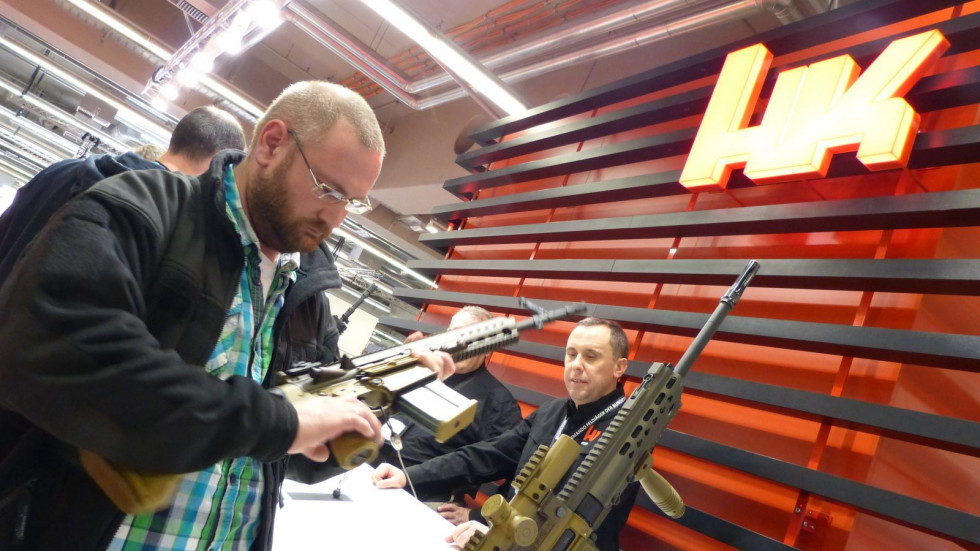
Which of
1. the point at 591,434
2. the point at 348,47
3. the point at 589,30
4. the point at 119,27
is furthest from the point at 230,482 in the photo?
the point at 119,27

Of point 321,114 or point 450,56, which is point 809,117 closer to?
point 321,114

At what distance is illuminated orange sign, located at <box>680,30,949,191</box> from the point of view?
2.09m

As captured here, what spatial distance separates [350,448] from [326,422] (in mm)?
83

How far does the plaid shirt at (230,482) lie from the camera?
1.04 m

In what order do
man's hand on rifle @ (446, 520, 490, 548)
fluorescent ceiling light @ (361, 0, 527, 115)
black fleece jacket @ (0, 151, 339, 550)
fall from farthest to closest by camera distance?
1. fluorescent ceiling light @ (361, 0, 527, 115)
2. man's hand on rifle @ (446, 520, 490, 548)
3. black fleece jacket @ (0, 151, 339, 550)

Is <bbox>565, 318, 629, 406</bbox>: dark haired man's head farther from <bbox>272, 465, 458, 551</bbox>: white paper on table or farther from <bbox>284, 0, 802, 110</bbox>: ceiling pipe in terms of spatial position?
<bbox>284, 0, 802, 110</bbox>: ceiling pipe

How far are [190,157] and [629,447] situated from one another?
1.83 m

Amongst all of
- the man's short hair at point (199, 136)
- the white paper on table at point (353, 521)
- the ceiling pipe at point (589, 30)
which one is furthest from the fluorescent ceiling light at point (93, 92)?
the white paper on table at point (353, 521)

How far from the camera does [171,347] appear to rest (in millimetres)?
975

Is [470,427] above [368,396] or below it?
below

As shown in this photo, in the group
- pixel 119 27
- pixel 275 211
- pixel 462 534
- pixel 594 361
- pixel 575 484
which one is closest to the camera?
pixel 275 211

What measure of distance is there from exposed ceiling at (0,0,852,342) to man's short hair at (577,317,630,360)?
179 cm

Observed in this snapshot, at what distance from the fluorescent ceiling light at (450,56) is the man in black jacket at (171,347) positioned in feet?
8.76

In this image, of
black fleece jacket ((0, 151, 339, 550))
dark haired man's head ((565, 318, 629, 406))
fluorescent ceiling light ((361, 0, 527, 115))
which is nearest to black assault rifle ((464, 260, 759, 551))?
dark haired man's head ((565, 318, 629, 406))
